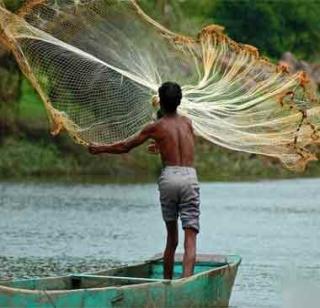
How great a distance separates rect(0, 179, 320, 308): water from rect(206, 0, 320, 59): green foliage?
33847mm

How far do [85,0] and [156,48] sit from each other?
2.36 meters

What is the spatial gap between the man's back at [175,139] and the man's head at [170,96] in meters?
0.10

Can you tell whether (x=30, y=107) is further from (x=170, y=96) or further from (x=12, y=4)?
(x=170, y=96)

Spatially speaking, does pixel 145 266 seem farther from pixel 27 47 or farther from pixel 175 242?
pixel 27 47

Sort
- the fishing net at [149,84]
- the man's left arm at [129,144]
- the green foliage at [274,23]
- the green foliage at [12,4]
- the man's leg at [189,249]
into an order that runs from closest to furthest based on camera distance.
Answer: the man's left arm at [129,144] → the man's leg at [189,249] → the fishing net at [149,84] → the green foliage at [12,4] → the green foliage at [274,23]

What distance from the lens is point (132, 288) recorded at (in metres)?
11.9

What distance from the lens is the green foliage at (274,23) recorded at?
7088cm

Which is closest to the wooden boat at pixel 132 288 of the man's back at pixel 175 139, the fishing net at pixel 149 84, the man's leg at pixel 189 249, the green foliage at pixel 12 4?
the man's leg at pixel 189 249

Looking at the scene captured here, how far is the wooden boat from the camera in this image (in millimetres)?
11453

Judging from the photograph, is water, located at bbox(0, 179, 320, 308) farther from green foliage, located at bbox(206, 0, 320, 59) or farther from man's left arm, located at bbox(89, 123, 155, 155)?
green foliage, located at bbox(206, 0, 320, 59)

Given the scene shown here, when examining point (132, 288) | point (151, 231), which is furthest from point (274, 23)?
point (132, 288)

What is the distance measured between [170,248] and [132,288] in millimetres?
1344

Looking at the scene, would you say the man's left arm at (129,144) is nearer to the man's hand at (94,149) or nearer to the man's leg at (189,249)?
the man's hand at (94,149)

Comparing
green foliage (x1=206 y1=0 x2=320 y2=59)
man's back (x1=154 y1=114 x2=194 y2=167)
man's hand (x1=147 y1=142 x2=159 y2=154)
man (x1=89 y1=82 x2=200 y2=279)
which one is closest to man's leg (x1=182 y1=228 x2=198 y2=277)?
man (x1=89 y1=82 x2=200 y2=279)
